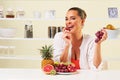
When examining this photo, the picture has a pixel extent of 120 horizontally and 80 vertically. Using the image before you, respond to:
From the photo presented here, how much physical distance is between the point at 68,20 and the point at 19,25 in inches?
50.6

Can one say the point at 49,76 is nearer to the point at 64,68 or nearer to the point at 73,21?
the point at 64,68

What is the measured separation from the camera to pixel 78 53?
274 centimetres

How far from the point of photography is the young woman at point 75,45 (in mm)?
2607

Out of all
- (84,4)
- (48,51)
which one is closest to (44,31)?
(84,4)

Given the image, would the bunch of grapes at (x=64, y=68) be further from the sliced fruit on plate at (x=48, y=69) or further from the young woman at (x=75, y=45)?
the young woman at (x=75, y=45)

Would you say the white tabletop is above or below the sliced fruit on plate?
below

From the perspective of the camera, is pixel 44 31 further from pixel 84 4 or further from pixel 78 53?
pixel 78 53

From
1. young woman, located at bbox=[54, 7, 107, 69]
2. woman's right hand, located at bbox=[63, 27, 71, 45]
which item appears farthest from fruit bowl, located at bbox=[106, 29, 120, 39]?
woman's right hand, located at bbox=[63, 27, 71, 45]

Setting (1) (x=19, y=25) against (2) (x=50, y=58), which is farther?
(1) (x=19, y=25)

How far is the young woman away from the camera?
2607mm

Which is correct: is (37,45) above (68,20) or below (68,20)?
below

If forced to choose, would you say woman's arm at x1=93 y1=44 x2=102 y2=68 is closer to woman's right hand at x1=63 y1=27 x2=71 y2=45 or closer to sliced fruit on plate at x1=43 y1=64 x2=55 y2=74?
woman's right hand at x1=63 y1=27 x2=71 y2=45

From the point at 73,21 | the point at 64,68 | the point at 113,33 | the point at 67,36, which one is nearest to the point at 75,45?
the point at 67,36

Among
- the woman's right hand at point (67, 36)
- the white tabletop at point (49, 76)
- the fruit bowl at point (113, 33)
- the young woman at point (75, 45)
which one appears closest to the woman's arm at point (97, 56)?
the young woman at point (75, 45)
